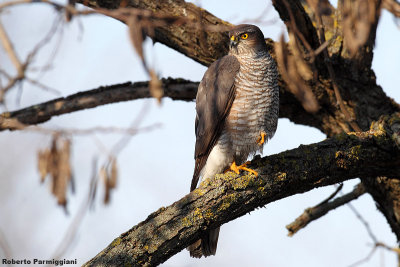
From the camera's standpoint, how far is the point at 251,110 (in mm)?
4254

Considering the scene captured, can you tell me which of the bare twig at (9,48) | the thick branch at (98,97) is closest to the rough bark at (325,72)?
the thick branch at (98,97)

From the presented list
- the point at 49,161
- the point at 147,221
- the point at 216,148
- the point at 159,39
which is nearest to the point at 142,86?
the point at 159,39

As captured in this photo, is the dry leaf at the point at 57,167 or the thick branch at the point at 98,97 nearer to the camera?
the dry leaf at the point at 57,167

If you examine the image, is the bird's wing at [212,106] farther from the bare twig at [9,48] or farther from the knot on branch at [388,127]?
the bare twig at [9,48]

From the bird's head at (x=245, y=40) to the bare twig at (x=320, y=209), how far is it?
159 cm

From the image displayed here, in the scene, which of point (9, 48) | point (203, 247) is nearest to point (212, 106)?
point (203, 247)

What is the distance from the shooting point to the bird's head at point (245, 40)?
15.2ft

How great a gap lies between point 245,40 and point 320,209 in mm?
1777

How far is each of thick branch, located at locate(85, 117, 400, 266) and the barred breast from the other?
408mm

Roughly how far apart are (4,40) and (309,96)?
1351 mm

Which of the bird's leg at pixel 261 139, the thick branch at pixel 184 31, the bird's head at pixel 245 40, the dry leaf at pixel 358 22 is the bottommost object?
the dry leaf at pixel 358 22

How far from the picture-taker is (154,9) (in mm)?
4641

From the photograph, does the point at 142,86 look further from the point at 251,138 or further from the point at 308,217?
the point at 308,217

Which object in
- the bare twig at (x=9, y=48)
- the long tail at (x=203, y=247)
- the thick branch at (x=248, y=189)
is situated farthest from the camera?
the long tail at (x=203, y=247)
